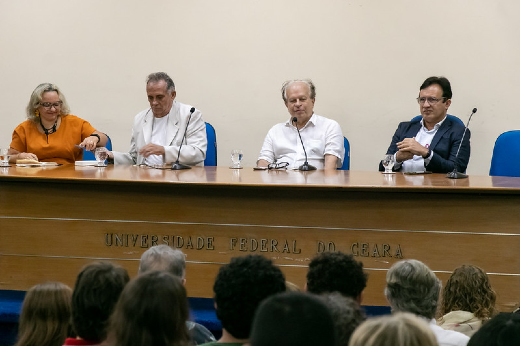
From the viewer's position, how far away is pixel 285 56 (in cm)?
541

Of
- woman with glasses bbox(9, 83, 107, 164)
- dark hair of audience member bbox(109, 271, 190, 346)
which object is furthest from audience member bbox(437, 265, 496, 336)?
woman with glasses bbox(9, 83, 107, 164)

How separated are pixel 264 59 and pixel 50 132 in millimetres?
1847

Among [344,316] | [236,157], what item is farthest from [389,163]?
[344,316]

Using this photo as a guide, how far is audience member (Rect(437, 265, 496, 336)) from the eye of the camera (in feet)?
7.20

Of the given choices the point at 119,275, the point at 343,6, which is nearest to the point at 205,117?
the point at 343,6

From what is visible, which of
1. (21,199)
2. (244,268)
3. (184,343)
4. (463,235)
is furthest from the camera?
(21,199)

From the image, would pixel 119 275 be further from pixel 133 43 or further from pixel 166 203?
pixel 133 43

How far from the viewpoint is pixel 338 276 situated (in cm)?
193

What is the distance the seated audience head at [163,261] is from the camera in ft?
7.31

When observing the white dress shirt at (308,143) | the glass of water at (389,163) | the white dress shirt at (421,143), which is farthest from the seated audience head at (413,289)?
the white dress shirt at (308,143)

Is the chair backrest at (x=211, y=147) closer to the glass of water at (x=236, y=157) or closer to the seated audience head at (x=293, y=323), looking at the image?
the glass of water at (x=236, y=157)

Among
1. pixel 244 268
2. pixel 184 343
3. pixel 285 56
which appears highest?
pixel 285 56

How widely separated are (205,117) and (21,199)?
2308 millimetres

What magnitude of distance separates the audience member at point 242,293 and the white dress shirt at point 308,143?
299cm
